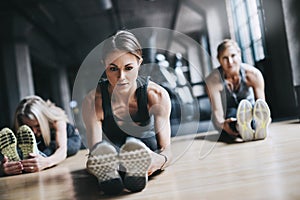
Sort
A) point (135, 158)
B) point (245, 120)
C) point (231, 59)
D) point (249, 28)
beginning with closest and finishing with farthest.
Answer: point (135, 158)
point (245, 120)
point (231, 59)
point (249, 28)

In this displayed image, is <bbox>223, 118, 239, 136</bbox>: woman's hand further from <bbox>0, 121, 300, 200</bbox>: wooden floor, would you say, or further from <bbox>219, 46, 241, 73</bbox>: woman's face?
<bbox>219, 46, 241, 73</bbox>: woman's face

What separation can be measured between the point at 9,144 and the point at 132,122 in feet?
2.07

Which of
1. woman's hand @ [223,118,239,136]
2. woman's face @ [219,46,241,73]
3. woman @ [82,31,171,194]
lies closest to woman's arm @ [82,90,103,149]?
woman @ [82,31,171,194]

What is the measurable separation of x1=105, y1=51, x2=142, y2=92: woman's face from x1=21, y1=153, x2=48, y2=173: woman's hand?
0.69m

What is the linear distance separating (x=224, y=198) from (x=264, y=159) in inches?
16.3

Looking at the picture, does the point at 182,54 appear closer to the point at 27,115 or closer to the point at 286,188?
the point at 27,115

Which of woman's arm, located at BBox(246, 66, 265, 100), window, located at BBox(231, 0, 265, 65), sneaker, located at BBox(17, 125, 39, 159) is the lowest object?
sneaker, located at BBox(17, 125, 39, 159)

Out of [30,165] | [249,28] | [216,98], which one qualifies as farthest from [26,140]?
[249,28]

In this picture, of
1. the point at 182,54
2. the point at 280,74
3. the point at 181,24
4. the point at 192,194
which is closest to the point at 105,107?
the point at 192,194

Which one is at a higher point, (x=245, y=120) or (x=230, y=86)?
(x=230, y=86)

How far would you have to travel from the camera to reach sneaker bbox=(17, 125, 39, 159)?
1.33m

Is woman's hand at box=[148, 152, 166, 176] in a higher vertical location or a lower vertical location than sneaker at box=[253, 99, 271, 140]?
lower

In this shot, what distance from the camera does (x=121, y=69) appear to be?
36.0 inches

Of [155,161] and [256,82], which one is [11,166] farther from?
[256,82]
